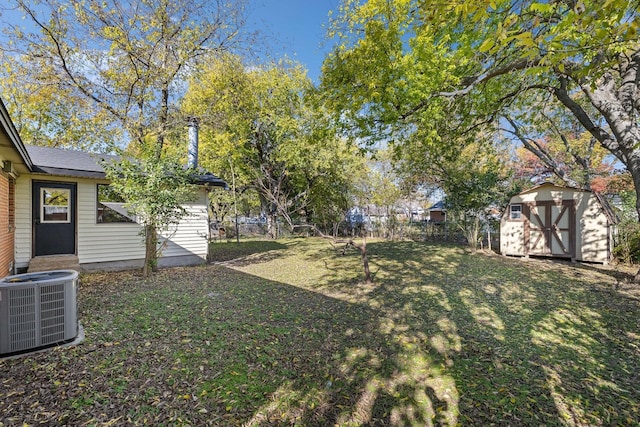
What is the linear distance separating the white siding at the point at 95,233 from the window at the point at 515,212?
10767 mm

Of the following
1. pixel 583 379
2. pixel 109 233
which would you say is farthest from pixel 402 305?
pixel 109 233

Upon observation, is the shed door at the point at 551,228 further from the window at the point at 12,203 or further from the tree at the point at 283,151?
the window at the point at 12,203

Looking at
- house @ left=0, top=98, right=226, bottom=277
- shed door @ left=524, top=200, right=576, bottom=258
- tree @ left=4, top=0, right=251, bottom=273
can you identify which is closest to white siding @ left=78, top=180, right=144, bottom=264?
house @ left=0, top=98, right=226, bottom=277

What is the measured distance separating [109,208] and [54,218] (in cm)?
110

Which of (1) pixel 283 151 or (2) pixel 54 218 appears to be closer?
(2) pixel 54 218

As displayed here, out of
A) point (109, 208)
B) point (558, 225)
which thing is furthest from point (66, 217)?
point (558, 225)

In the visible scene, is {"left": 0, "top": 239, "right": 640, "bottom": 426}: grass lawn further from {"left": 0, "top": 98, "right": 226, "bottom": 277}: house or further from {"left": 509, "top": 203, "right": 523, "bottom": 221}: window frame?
{"left": 509, "top": 203, "right": 523, "bottom": 221}: window frame

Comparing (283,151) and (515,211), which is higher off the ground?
(283,151)

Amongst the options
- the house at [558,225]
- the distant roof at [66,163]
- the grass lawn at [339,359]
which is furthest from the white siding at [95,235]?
the house at [558,225]

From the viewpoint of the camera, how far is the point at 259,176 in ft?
56.1

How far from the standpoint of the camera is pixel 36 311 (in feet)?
9.85

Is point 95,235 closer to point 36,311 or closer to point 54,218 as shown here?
point 54,218

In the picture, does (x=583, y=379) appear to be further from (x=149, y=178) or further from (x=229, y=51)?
(x=229, y=51)

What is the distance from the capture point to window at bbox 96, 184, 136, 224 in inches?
286
